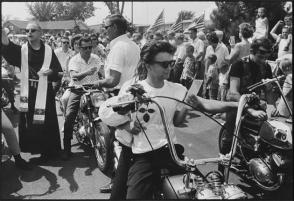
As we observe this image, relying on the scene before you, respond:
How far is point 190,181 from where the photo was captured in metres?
2.10

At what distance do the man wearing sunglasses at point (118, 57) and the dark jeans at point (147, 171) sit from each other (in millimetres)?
1457

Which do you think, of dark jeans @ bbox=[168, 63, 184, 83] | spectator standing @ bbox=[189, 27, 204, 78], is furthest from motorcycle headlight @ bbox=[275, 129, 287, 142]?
dark jeans @ bbox=[168, 63, 184, 83]

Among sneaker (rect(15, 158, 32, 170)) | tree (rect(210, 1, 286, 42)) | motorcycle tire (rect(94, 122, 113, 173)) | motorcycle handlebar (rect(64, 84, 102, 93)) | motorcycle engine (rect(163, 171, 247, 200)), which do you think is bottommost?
sneaker (rect(15, 158, 32, 170))

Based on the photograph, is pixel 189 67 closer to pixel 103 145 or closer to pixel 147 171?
pixel 103 145

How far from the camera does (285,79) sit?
2662mm

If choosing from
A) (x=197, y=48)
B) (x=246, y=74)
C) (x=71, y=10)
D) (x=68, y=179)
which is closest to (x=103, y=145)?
(x=68, y=179)

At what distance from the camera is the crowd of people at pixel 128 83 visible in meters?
2.44

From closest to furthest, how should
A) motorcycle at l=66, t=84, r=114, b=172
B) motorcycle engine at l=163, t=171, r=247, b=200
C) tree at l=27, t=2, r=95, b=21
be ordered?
motorcycle engine at l=163, t=171, r=247, b=200
motorcycle at l=66, t=84, r=114, b=172
tree at l=27, t=2, r=95, b=21

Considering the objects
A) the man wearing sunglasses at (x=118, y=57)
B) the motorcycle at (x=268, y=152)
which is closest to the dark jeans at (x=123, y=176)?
the motorcycle at (x=268, y=152)

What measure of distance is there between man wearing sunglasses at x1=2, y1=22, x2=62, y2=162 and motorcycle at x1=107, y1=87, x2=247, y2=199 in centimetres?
259

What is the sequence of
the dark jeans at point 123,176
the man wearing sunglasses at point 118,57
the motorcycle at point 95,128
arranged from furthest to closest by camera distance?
the motorcycle at point 95,128 → the man wearing sunglasses at point 118,57 → the dark jeans at point 123,176

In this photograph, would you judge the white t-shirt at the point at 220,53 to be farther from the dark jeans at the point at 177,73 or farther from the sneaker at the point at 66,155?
the sneaker at the point at 66,155

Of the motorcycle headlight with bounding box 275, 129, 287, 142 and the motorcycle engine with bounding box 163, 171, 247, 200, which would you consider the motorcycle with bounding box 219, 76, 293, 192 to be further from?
the motorcycle engine with bounding box 163, 171, 247, 200

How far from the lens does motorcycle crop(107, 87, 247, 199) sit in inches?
76.7
